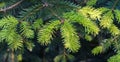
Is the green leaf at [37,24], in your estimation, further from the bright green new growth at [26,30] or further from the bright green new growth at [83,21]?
the bright green new growth at [83,21]

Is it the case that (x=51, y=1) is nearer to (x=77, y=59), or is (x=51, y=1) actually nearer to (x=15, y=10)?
(x=15, y=10)

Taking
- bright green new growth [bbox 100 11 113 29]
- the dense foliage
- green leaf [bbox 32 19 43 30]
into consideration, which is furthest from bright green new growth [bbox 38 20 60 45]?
bright green new growth [bbox 100 11 113 29]

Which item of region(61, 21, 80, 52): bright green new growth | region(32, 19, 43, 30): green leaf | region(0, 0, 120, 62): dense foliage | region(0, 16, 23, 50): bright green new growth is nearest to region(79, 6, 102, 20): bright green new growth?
region(0, 0, 120, 62): dense foliage

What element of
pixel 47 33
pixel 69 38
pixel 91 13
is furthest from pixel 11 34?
pixel 91 13

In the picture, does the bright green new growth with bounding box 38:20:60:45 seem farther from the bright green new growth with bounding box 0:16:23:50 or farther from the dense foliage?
the bright green new growth with bounding box 0:16:23:50

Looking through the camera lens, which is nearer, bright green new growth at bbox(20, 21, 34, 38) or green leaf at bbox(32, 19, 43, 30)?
bright green new growth at bbox(20, 21, 34, 38)

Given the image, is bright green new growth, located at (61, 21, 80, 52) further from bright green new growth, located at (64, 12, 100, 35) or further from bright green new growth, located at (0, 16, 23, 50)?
bright green new growth, located at (0, 16, 23, 50)

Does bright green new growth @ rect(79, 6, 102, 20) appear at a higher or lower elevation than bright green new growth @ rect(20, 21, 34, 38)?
higher

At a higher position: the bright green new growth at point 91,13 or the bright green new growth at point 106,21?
the bright green new growth at point 91,13

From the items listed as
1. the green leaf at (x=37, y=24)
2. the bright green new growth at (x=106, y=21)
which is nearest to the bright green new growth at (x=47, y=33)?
the green leaf at (x=37, y=24)
